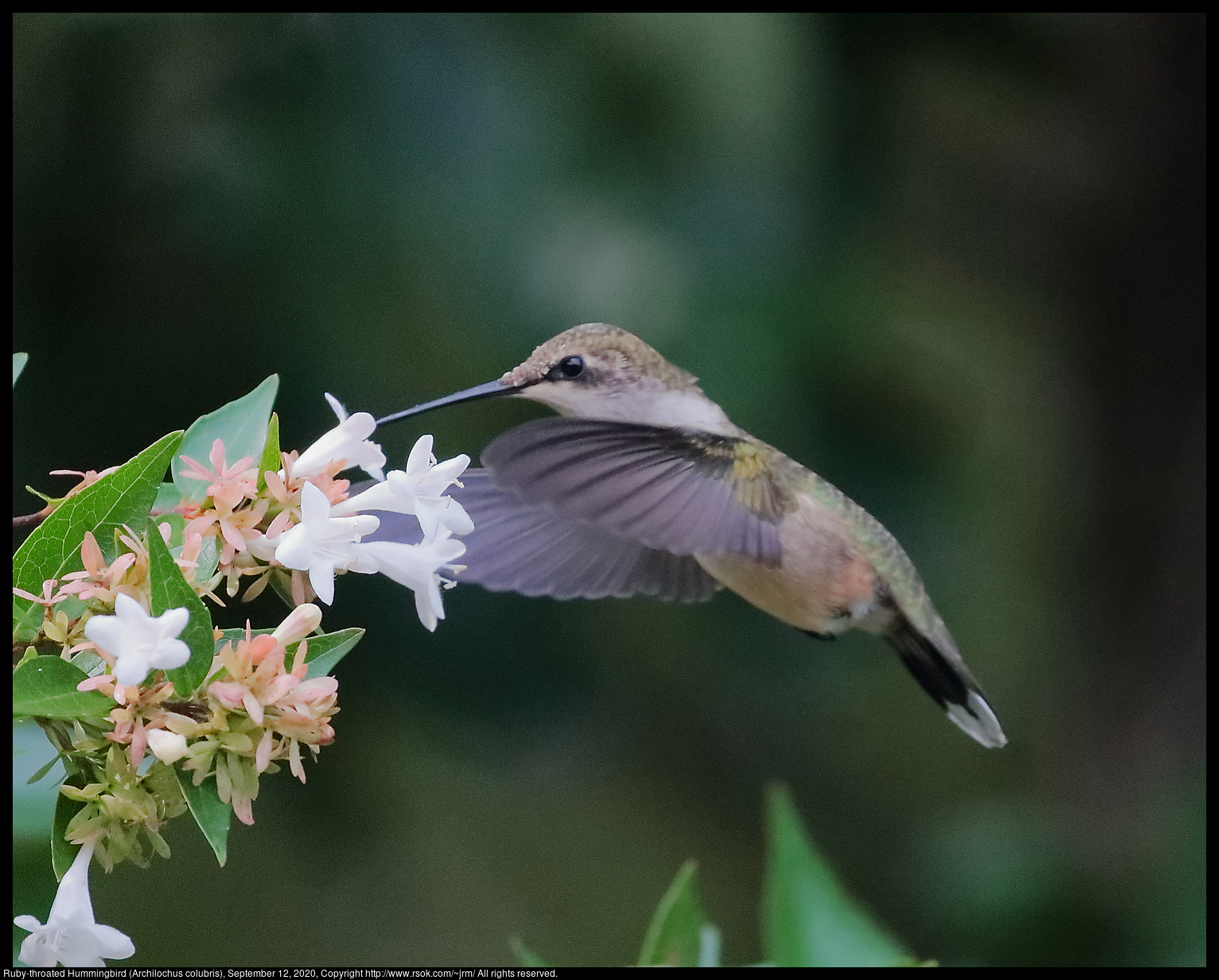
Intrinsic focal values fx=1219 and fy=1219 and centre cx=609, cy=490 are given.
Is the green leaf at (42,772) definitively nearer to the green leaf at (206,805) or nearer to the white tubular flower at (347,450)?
the green leaf at (206,805)

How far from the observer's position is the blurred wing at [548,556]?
1.76 metres

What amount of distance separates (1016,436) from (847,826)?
4.51ft

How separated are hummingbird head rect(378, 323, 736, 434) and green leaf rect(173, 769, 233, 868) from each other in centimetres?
64

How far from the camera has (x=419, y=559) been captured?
1.14m

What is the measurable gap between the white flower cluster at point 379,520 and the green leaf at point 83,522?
0.39ft

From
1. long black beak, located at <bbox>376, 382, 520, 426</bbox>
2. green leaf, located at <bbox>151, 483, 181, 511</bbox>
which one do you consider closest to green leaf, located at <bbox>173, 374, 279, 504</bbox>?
green leaf, located at <bbox>151, 483, 181, 511</bbox>

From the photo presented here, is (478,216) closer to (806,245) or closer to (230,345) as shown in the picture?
(230,345)

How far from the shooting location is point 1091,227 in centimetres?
371

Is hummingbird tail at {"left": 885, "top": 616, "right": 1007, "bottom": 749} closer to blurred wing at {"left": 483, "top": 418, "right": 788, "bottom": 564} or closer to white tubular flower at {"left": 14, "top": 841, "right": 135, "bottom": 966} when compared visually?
blurred wing at {"left": 483, "top": 418, "right": 788, "bottom": 564}

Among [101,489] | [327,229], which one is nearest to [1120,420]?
[327,229]

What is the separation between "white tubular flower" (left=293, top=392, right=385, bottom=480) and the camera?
115cm

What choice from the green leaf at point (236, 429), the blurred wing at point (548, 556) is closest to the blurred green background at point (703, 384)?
the blurred wing at point (548, 556)

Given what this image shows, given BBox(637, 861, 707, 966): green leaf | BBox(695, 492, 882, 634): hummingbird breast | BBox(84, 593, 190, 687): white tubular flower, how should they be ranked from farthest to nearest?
BBox(695, 492, 882, 634): hummingbird breast → BBox(637, 861, 707, 966): green leaf → BBox(84, 593, 190, 687): white tubular flower

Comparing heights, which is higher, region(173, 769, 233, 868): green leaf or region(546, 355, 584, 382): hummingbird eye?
region(546, 355, 584, 382): hummingbird eye
